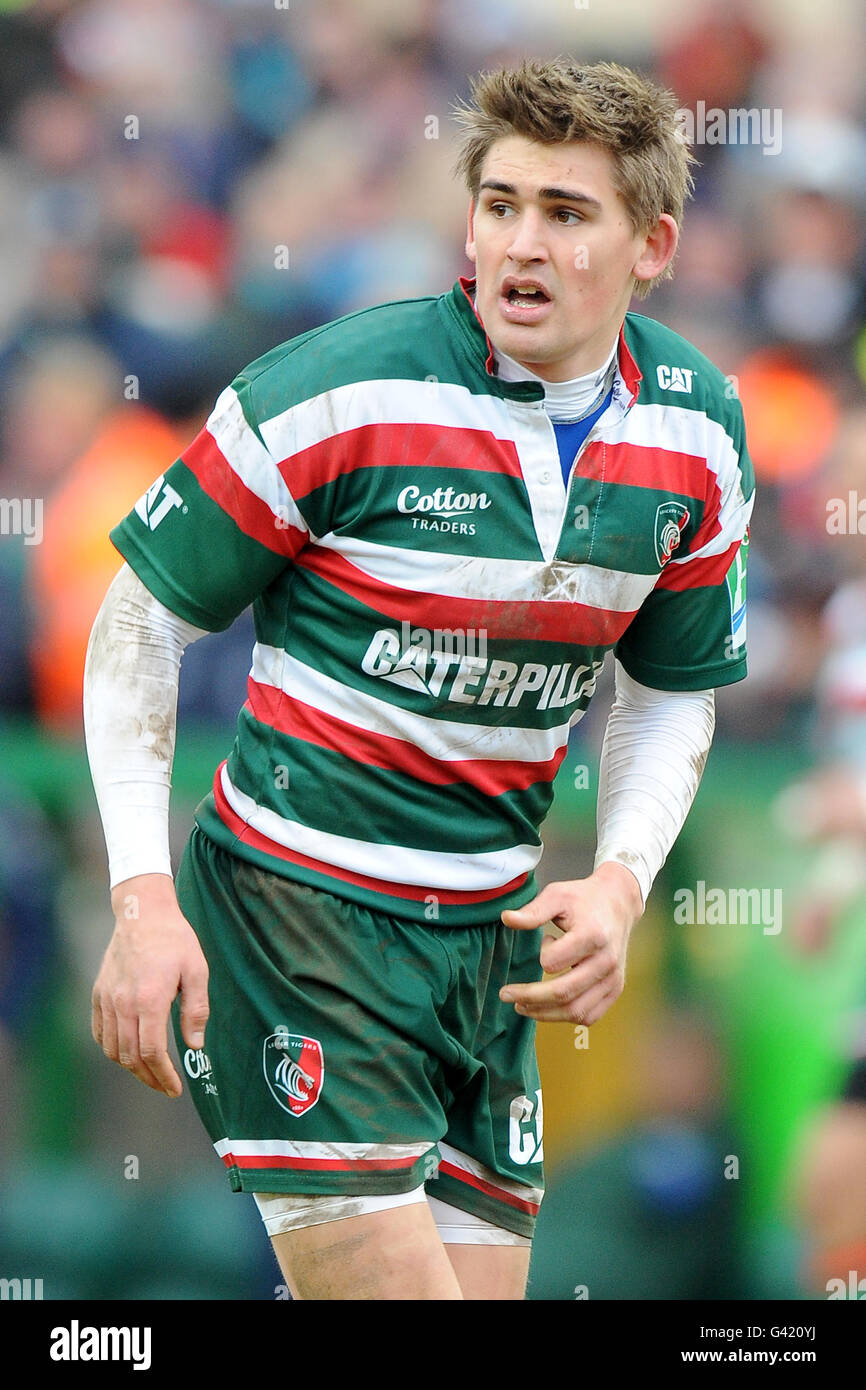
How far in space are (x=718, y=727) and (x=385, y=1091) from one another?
5.06 ft

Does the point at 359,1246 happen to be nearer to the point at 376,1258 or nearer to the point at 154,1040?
the point at 376,1258

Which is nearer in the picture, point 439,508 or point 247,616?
point 439,508

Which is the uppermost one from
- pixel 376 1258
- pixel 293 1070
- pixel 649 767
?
pixel 649 767

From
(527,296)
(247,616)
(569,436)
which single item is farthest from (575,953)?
(247,616)

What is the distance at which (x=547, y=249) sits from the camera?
151 centimetres

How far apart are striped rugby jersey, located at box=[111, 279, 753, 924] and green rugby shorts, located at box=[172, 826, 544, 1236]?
38 mm

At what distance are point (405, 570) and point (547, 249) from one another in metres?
0.36

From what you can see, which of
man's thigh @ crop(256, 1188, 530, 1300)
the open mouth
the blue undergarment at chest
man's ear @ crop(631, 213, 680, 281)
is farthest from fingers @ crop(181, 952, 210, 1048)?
man's ear @ crop(631, 213, 680, 281)

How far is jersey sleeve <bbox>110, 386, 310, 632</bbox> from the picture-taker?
1491 millimetres

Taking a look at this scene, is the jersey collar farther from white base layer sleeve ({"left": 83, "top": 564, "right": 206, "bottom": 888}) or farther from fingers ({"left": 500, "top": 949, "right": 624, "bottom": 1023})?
fingers ({"left": 500, "top": 949, "right": 624, "bottom": 1023})

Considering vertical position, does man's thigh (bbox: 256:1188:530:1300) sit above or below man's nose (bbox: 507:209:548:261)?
below

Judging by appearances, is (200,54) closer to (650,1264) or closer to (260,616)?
(260,616)

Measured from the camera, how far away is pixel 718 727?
291cm
